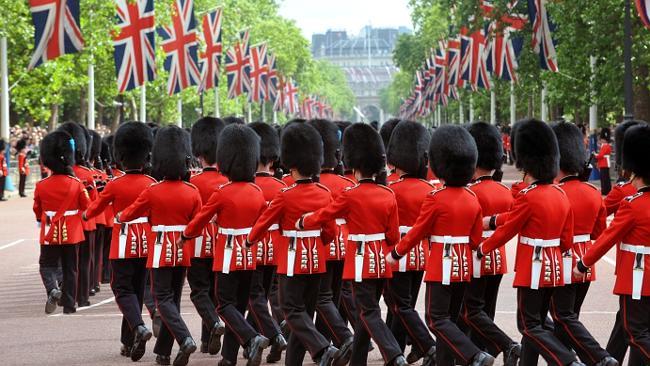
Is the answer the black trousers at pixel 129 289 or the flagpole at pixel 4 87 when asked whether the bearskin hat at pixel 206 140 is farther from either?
the flagpole at pixel 4 87

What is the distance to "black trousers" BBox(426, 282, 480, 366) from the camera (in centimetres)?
912

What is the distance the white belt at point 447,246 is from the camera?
9320 millimetres

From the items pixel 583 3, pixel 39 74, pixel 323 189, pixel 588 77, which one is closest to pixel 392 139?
pixel 323 189

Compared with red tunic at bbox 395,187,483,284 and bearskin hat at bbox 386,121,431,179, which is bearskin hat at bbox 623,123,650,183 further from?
Result: bearskin hat at bbox 386,121,431,179

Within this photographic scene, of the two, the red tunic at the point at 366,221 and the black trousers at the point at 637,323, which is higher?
the red tunic at the point at 366,221

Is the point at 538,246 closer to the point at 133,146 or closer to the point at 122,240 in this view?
the point at 122,240

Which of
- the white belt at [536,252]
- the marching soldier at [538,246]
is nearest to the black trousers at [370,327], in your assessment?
the marching soldier at [538,246]

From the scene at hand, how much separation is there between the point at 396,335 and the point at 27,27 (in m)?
29.3

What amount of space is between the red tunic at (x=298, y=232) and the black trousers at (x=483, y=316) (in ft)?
3.31

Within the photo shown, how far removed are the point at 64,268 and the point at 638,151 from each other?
6451 mm

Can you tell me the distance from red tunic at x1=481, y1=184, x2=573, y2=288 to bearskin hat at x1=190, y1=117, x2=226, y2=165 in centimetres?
360

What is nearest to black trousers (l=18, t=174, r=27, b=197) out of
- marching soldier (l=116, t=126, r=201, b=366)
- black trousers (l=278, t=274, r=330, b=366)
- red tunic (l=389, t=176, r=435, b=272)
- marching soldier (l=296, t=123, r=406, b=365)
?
marching soldier (l=116, t=126, r=201, b=366)

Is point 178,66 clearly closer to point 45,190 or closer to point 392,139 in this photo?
point 45,190

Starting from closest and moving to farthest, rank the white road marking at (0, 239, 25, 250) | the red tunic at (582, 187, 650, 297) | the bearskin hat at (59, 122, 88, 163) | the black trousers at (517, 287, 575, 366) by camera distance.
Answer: the red tunic at (582, 187, 650, 297) < the black trousers at (517, 287, 575, 366) < the bearskin hat at (59, 122, 88, 163) < the white road marking at (0, 239, 25, 250)
